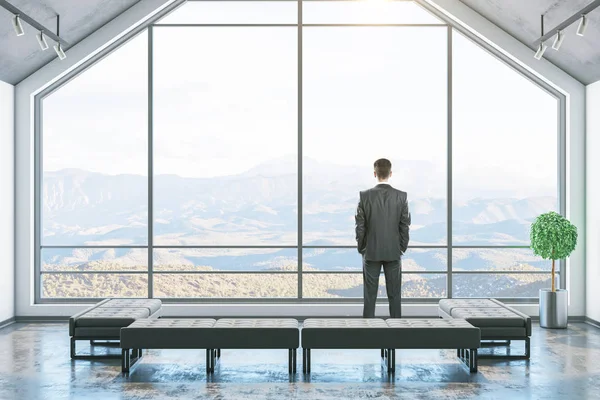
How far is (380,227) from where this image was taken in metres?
6.50

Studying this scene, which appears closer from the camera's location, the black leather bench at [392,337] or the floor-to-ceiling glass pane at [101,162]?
the black leather bench at [392,337]

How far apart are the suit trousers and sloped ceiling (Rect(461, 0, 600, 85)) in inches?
126

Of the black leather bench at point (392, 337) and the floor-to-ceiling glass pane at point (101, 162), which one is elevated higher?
the floor-to-ceiling glass pane at point (101, 162)

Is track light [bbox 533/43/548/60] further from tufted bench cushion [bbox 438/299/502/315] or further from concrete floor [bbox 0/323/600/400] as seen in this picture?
concrete floor [bbox 0/323/600/400]

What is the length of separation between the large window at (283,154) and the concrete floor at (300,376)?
1291 centimetres

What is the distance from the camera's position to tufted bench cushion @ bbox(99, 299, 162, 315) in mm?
6902

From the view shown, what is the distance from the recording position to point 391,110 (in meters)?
20.6

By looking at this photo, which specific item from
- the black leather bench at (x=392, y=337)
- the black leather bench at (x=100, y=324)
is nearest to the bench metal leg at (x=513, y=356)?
the black leather bench at (x=392, y=337)

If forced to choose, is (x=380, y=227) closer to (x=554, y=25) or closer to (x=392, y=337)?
(x=392, y=337)

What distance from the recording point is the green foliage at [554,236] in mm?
7898

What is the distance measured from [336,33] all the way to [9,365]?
51.4ft

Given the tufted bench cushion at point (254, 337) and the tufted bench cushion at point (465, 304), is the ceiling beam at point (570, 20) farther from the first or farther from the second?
the tufted bench cushion at point (254, 337)

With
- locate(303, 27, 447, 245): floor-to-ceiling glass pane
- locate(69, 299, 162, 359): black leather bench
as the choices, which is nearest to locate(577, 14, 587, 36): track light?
locate(69, 299, 162, 359): black leather bench

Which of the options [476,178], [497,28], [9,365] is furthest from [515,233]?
[9,365]
